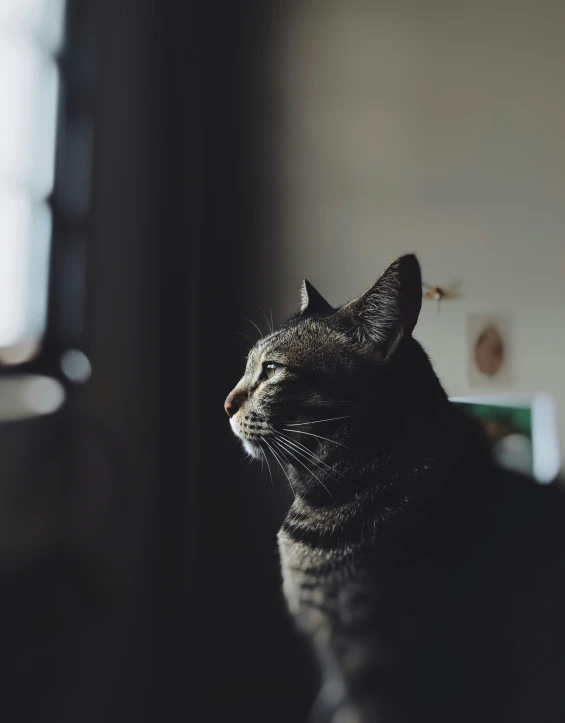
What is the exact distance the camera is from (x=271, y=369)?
2.37 ft

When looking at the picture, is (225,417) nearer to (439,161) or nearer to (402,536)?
(402,536)

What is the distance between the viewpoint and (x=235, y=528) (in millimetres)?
817

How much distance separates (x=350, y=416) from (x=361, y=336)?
0.09 m

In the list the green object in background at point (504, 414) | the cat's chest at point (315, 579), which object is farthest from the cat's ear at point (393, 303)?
the cat's chest at point (315, 579)

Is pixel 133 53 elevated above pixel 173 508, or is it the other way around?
pixel 133 53

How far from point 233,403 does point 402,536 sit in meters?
0.26

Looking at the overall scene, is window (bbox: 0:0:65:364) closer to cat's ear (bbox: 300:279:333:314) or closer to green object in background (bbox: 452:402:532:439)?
cat's ear (bbox: 300:279:333:314)

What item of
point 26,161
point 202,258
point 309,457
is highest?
point 26,161

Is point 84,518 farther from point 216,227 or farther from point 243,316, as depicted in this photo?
point 216,227

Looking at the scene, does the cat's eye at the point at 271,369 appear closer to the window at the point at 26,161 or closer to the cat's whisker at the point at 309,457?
the cat's whisker at the point at 309,457

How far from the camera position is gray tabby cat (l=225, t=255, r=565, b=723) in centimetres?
59

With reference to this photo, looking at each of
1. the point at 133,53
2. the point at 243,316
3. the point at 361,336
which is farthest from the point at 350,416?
the point at 133,53

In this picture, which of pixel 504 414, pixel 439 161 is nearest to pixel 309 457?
pixel 504 414

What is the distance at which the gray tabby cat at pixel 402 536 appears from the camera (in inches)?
23.3
